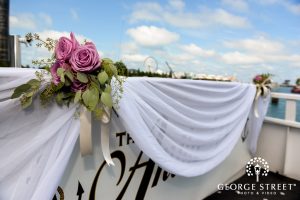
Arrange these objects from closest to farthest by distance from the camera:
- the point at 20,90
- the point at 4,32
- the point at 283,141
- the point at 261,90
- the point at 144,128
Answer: the point at 20,90, the point at 144,128, the point at 4,32, the point at 261,90, the point at 283,141

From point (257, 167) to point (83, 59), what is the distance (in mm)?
2255

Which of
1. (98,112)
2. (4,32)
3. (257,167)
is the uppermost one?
(4,32)

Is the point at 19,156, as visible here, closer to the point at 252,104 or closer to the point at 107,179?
the point at 107,179

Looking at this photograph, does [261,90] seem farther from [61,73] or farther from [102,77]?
[61,73]

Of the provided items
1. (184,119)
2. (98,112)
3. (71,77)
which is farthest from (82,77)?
(184,119)

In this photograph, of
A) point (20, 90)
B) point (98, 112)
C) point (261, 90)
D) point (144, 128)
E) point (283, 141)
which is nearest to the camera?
point (20, 90)

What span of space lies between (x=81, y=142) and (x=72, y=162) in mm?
130

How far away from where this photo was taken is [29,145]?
891 millimetres

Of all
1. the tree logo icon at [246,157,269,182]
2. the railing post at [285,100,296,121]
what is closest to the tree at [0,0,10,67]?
the tree logo icon at [246,157,269,182]

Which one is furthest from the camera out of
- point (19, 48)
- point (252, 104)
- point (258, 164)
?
point (258, 164)

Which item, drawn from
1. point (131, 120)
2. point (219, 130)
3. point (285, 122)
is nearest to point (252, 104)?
point (285, 122)

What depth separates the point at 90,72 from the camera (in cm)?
91

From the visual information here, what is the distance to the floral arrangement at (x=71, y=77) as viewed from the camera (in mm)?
868

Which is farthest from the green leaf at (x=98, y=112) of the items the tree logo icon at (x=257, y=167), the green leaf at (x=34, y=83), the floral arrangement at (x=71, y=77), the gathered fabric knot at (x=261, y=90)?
the tree logo icon at (x=257, y=167)
